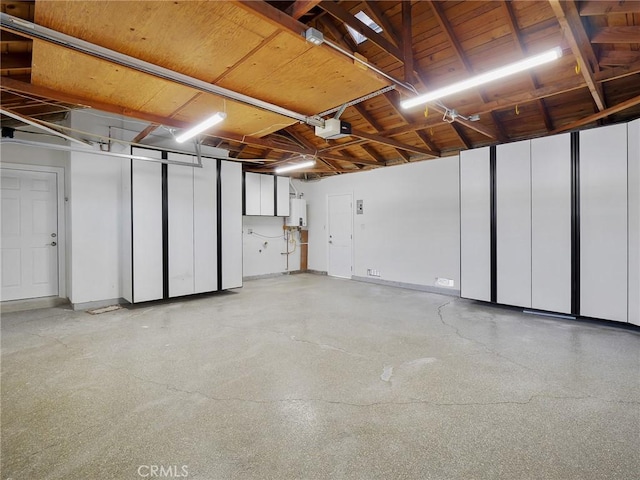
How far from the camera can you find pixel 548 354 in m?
3.34

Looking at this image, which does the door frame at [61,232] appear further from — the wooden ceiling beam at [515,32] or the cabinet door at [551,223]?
the cabinet door at [551,223]

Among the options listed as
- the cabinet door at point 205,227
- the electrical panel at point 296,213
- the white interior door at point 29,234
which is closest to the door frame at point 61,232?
the white interior door at point 29,234

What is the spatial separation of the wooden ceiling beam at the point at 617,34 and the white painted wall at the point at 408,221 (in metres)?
3.27

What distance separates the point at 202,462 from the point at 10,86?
375cm

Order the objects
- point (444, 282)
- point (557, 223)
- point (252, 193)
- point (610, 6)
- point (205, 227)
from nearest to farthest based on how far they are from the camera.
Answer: point (610, 6) → point (557, 223) → point (205, 227) → point (444, 282) → point (252, 193)

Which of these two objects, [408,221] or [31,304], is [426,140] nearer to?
[408,221]

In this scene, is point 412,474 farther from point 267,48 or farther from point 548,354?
point 267,48

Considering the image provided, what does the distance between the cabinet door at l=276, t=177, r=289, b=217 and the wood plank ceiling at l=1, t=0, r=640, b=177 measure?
269cm

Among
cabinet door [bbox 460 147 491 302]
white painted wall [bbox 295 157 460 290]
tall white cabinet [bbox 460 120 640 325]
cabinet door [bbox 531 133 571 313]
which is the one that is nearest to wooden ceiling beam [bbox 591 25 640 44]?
tall white cabinet [bbox 460 120 640 325]

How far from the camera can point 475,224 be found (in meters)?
5.38

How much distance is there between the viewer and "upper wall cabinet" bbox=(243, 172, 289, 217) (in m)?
7.59

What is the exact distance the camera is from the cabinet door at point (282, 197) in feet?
26.8


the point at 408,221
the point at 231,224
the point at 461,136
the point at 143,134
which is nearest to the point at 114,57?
the point at 143,134

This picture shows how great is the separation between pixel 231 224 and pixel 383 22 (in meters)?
4.30
